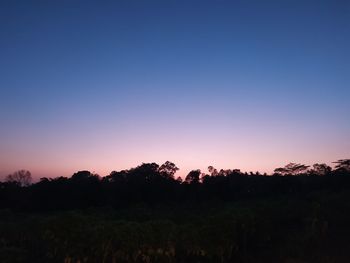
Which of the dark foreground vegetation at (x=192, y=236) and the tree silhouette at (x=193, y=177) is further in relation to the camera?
the tree silhouette at (x=193, y=177)

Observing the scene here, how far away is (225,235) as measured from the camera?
26844mm

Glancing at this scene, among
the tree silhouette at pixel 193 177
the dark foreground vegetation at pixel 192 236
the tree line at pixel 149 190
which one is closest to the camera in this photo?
the dark foreground vegetation at pixel 192 236

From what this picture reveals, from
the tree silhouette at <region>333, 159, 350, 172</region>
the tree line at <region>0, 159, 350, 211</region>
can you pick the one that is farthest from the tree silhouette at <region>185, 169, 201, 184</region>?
the tree silhouette at <region>333, 159, 350, 172</region>

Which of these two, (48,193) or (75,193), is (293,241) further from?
(48,193)

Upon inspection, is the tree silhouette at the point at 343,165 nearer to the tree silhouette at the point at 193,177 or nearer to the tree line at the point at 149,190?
the tree line at the point at 149,190

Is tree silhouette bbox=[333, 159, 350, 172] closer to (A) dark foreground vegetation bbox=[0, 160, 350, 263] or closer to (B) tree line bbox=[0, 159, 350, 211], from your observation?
(B) tree line bbox=[0, 159, 350, 211]

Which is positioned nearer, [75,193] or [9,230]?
[9,230]

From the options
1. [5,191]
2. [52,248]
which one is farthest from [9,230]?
[5,191]

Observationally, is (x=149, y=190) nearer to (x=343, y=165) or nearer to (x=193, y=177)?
(x=193, y=177)

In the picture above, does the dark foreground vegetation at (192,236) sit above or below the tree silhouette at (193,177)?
below

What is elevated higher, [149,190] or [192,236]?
[149,190]

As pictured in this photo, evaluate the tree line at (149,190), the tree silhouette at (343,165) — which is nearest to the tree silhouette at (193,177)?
the tree line at (149,190)

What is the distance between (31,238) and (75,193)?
29.7 metres

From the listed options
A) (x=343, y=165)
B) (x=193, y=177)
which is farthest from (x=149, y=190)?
(x=343, y=165)
